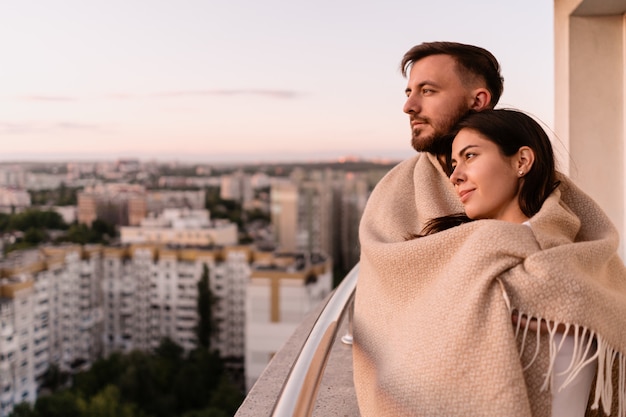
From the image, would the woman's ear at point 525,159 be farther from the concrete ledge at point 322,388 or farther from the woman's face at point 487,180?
the concrete ledge at point 322,388

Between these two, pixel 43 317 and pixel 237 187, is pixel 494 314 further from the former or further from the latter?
pixel 237 187

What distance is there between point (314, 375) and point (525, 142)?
1.60ft

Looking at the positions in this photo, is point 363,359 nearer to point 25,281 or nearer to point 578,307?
point 578,307

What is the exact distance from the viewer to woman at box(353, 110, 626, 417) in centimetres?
84

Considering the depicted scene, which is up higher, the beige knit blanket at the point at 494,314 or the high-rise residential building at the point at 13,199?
the beige knit blanket at the point at 494,314

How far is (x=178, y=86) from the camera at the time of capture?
30500 mm

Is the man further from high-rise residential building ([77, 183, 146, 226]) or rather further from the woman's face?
high-rise residential building ([77, 183, 146, 226])

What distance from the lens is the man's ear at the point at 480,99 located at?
128cm

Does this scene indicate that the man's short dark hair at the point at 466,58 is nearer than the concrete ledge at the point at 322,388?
Yes

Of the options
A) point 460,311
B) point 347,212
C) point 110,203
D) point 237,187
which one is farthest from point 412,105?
point 237,187

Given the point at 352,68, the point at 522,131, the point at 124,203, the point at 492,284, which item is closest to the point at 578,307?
the point at 492,284

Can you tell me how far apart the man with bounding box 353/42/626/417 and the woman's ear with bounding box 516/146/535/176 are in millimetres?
76

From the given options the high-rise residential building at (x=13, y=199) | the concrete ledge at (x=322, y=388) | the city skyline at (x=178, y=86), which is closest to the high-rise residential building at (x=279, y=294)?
the city skyline at (x=178, y=86)

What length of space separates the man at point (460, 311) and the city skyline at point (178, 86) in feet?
71.8
